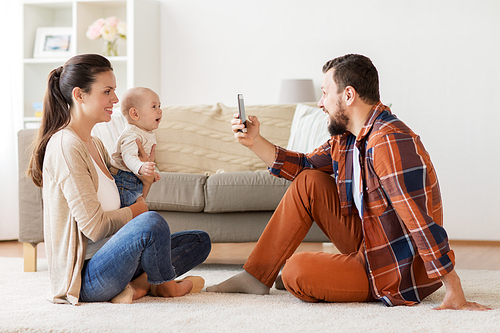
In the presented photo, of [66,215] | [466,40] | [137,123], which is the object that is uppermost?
[466,40]

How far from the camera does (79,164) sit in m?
1.53

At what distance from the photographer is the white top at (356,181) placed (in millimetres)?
1608

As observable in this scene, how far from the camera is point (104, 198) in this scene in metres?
1.61

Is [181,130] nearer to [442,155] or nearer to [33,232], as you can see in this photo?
[33,232]

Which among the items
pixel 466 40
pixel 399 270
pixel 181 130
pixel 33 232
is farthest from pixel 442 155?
pixel 33 232

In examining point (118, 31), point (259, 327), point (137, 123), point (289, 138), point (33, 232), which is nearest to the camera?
point (259, 327)

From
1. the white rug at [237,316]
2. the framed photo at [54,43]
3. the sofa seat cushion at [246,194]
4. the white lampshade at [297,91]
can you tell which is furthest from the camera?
the framed photo at [54,43]

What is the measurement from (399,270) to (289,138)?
1530 millimetres

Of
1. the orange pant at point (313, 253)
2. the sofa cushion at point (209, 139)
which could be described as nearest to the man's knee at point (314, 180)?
the orange pant at point (313, 253)

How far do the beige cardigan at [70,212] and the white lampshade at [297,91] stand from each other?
239 cm

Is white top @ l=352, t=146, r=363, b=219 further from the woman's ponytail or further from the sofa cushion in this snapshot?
the sofa cushion

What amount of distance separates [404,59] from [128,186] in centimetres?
271

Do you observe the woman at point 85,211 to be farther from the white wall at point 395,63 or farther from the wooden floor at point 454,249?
the white wall at point 395,63

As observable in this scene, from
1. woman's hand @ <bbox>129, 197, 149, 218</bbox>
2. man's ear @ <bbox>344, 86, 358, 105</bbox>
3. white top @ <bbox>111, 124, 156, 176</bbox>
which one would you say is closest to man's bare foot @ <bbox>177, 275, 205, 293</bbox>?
woman's hand @ <bbox>129, 197, 149, 218</bbox>
